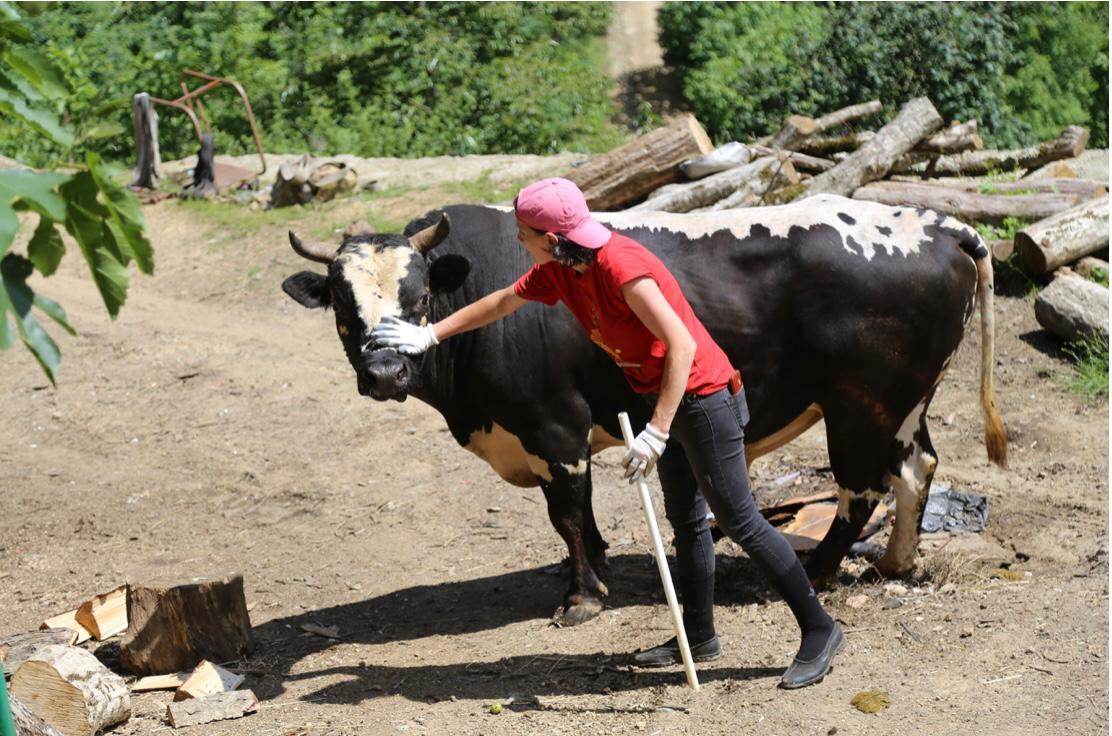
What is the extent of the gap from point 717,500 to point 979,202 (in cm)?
695

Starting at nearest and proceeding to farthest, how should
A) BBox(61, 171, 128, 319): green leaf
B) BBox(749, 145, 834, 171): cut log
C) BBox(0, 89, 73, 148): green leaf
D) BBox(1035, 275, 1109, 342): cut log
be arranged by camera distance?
BBox(61, 171, 128, 319): green leaf → BBox(0, 89, 73, 148): green leaf → BBox(1035, 275, 1109, 342): cut log → BBox(749, 145, 834, 171): cut log

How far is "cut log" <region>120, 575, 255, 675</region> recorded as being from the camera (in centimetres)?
574

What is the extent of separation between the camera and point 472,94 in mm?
18250

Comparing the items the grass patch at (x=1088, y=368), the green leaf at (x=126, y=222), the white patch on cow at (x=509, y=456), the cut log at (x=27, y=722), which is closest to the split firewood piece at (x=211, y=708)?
the cut log at (x=27, y=722)

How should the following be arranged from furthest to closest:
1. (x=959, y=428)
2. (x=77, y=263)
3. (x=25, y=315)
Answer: (x=77, y=263)
(x=959, y=428)
(x=25, y=315)

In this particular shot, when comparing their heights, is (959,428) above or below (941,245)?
below

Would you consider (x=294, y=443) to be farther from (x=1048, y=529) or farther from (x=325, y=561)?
(x=1048, y=529)

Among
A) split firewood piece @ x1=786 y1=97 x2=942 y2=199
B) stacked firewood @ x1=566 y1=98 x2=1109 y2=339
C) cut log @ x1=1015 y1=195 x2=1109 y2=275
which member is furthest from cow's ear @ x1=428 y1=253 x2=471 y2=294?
split firewood piece @ x1=786 y1=97 x2=942 y2=199

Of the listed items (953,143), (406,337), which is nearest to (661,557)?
(406,337)

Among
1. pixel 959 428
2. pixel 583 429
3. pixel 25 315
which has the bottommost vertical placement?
pixel 959 428

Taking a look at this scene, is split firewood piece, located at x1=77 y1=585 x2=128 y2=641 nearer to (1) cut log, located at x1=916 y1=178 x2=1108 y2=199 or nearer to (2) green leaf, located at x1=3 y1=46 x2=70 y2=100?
(2) green leaf, located at x1=3 y1=46 x2=70 y2=100

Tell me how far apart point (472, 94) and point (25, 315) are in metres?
16.2

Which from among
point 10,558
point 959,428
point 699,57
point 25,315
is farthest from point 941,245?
point 699,57

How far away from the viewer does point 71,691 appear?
4785mm
